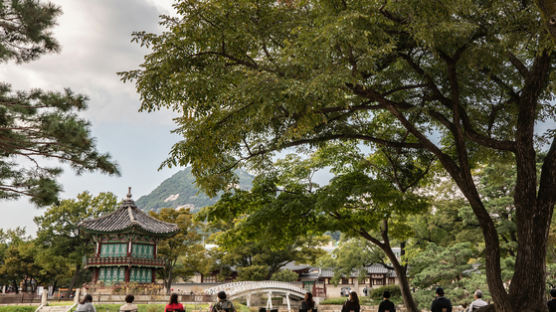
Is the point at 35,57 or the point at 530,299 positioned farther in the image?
the point at 35,57

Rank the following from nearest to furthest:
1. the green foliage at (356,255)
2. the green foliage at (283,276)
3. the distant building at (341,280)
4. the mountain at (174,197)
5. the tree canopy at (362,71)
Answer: the tree canopy at (362,71) < the green foliage at (356,255) < the green foliage at (283,276) < the distant building at (341,280) < the mountain at (174,197)

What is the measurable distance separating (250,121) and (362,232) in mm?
5532

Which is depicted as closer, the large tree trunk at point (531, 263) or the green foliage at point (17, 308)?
the large tree trunk at point (531, 263)

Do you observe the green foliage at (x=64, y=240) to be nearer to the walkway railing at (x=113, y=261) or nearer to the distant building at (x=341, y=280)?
the walkway railing at (x=113, y=261)

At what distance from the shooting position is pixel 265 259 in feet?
116

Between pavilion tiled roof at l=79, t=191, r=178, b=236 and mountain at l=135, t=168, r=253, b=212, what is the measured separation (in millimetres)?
107710

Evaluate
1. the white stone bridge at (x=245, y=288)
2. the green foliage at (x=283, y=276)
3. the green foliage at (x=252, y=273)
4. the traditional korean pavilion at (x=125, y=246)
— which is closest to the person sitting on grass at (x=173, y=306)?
the white stone bridge at (x=245, y=288)

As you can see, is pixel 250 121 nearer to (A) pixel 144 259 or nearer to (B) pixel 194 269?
(A) pixel 144 259

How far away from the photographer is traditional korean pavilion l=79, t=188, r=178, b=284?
2745 cm

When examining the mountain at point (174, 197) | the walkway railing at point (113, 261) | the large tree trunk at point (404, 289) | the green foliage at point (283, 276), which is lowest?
the green foliage at point (283, 276)

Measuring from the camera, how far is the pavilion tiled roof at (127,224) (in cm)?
2775

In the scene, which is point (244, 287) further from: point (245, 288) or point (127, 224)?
point (127, 224)

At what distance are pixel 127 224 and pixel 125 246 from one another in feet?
4.98

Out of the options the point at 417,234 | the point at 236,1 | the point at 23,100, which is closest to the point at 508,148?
the point at 236,1
